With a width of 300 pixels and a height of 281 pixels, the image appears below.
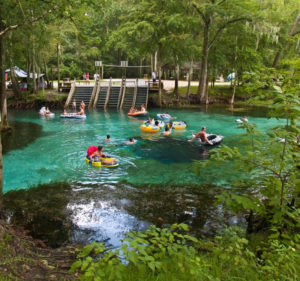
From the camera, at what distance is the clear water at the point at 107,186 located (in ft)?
25.1

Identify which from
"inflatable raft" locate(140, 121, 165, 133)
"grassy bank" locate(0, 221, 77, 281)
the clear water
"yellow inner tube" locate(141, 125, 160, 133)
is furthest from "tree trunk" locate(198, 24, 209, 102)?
"grassy bank" locate(0, 221, 77, 281)

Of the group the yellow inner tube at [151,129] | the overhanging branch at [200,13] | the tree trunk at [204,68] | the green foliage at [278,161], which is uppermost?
the overhanging branch at [200,13]

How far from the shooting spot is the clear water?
7645 mm

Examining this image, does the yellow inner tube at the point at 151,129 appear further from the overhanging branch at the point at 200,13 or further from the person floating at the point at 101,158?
the overhanging branch at the point at 200,13

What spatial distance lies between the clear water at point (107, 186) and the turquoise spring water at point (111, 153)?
1.6 inches

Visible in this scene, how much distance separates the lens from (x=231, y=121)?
24125mm

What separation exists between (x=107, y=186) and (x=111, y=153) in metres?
4.35

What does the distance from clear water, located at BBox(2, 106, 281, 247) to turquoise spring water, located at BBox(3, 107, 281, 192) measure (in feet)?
0.14

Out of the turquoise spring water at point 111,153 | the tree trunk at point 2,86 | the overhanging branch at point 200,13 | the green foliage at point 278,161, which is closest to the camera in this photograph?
the green foliage at point 278,161

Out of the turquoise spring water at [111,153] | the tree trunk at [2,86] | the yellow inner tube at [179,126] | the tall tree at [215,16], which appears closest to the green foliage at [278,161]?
the turquoise spring water at [111,153]

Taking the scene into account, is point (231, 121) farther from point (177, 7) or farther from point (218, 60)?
point (177, 7)

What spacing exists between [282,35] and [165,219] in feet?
97.7

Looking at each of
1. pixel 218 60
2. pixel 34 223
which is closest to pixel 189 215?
pixel 34 223

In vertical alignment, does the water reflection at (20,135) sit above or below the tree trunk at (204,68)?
below
